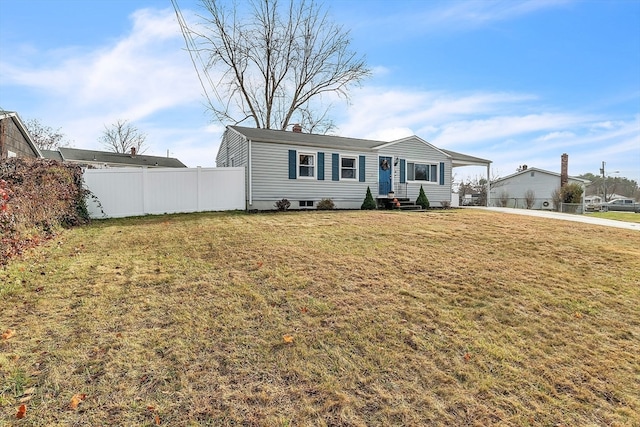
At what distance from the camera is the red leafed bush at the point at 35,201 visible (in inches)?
221

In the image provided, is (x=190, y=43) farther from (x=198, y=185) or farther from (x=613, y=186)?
(x=613, y=186)

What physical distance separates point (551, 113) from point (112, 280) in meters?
24.7

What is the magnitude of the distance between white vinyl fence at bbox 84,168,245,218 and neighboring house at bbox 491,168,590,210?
26.5 metres

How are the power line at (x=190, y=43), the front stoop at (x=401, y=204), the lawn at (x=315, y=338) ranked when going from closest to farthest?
the lawn at (x=315, y=338) → the power line at (x=190, y=43) → the front stoop at (x=401, y=204)

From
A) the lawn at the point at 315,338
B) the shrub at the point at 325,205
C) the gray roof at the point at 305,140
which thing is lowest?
the lawn at the point at 315,338

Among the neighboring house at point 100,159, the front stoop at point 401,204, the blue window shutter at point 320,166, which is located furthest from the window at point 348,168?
the neighboring house at point 100,159

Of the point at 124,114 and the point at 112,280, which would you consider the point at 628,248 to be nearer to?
the point at 112,280

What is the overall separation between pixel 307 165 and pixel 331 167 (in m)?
1.23

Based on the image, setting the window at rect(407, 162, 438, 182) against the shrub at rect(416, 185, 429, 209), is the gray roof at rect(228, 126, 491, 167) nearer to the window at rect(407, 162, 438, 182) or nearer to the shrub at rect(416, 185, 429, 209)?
the window at rect(407, 162, 438, 182)

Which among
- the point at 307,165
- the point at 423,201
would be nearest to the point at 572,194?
the point at 423,201

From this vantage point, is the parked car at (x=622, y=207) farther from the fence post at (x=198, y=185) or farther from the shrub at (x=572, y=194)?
the fence post at (x=198, y=185)

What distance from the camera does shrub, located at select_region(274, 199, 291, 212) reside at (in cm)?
1462

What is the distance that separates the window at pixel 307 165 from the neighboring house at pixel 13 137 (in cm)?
990

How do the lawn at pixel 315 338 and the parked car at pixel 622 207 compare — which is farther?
the parked car at pixel 622 207
